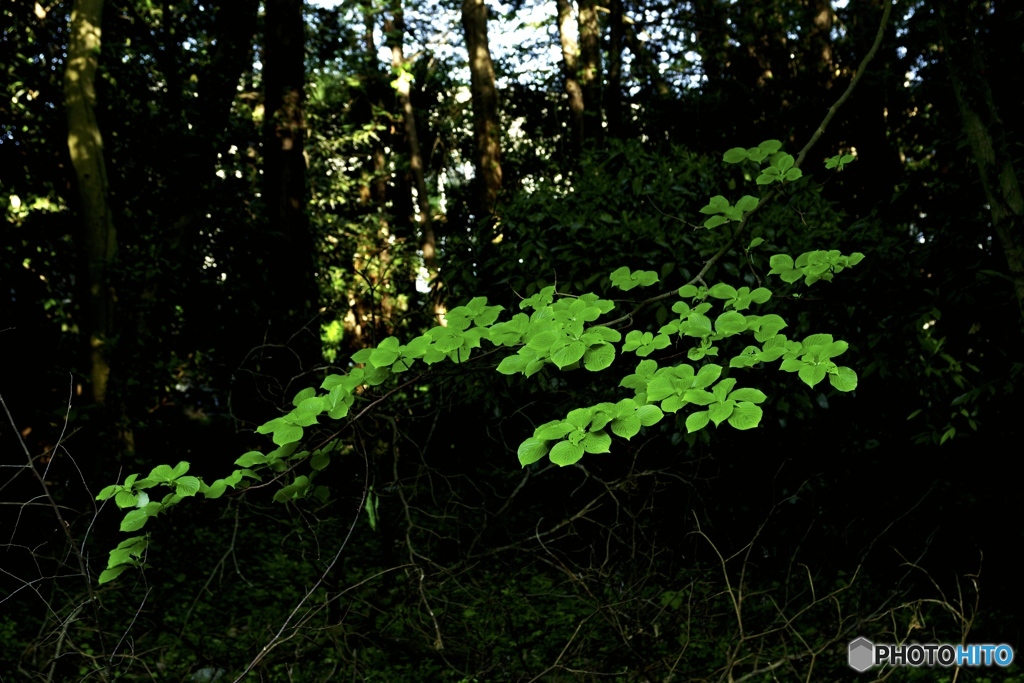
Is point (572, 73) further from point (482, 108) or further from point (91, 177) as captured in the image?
point (91, 177)

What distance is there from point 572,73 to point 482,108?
2681 mm

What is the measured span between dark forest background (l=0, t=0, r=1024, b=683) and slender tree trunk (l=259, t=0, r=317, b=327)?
3cm

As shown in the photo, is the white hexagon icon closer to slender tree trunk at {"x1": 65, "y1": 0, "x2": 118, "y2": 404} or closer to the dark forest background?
the dark forest background

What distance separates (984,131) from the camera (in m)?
3.45

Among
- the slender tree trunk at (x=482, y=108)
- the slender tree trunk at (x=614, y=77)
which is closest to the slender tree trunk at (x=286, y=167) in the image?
the slender tree trunk at (x=482, y=108)

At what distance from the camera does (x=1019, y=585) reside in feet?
17.4

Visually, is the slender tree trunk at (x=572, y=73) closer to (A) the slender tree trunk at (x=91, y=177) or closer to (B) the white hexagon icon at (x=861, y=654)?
(A) the slender tree trunk at (x=91, y=177)

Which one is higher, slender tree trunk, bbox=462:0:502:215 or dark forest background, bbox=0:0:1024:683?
slender tree trunk, bbox=462:0:502:215

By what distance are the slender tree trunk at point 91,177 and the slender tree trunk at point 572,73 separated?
7.93 m

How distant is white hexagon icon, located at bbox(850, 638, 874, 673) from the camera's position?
174 inches

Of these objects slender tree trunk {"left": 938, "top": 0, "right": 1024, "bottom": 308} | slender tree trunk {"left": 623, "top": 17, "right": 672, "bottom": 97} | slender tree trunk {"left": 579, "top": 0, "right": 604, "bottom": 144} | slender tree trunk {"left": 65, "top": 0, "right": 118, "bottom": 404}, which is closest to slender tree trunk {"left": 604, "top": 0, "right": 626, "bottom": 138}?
slender tree trunk {"left": 579, "top": 0, "right": 604, "bottom": 144}

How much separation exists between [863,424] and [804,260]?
3.08 meters

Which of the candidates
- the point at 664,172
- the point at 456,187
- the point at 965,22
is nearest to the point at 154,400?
the point at 664,172

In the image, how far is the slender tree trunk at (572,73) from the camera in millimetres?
13648
